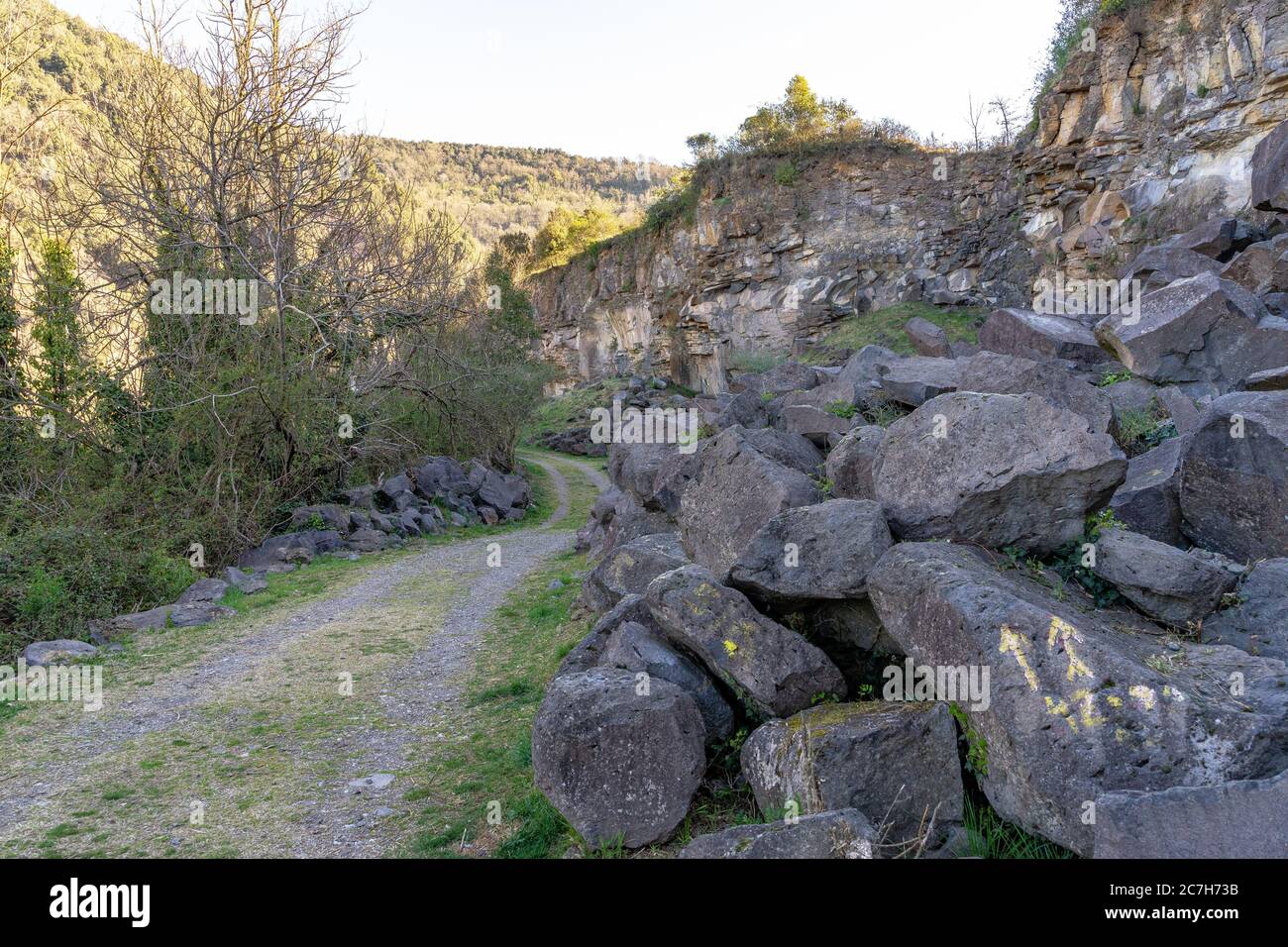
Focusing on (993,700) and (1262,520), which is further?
(1262,520)

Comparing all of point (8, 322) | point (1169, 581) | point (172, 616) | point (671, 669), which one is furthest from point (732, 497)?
point (8, 322)

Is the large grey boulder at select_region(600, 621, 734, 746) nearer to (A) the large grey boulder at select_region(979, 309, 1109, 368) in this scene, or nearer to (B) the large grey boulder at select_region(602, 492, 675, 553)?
(B) the large grey boulder at select_region(602, 492, 675, 553)

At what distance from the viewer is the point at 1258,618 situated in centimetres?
438

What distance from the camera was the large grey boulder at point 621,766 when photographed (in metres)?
4.19

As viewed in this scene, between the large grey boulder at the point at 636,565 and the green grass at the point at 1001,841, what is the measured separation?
346 centimetres

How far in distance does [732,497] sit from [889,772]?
8.99ft

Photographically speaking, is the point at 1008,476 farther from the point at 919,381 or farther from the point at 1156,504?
the point at 919,381

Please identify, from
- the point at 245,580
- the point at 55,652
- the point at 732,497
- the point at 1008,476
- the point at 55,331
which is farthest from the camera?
the point at 55,331

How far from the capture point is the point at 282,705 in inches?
269

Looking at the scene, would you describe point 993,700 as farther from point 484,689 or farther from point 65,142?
point 65,142

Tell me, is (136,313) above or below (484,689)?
above

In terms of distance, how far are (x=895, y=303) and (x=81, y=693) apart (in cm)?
2499

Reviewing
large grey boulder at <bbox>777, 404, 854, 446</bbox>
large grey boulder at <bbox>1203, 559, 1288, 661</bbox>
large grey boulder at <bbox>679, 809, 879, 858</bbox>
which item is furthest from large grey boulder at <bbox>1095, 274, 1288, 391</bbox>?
large grey boulder at <bbox>679, 809, 879, 858</bbox>
